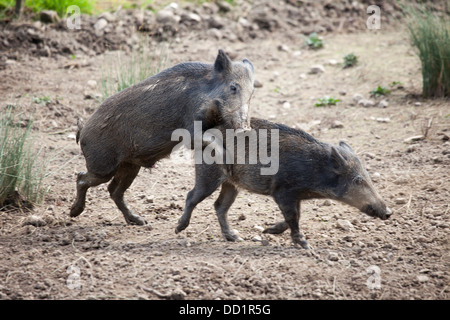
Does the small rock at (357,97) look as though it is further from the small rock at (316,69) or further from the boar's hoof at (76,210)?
the boar's hoof at (76,210)

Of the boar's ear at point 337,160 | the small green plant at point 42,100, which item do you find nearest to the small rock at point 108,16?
the small green plant at point 42,100

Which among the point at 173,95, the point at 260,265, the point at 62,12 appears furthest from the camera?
the point at 62,12

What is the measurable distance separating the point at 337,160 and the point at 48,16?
7266 mm

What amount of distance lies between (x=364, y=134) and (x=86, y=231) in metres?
4.23

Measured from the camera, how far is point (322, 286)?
15.0ft

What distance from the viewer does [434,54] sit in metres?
8.62

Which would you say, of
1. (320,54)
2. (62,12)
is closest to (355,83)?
(320,54)

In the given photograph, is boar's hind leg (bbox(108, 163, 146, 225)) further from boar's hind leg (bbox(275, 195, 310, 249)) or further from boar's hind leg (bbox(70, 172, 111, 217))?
boar's hind leg (bbox(275, 195, 310, 249))

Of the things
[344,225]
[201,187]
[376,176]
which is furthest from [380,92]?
[201,187]

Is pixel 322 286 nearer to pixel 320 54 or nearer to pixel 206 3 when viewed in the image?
pixel 320 54

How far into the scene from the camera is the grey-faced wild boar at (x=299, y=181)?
555 centimetres

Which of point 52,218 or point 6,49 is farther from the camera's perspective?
point 6,49

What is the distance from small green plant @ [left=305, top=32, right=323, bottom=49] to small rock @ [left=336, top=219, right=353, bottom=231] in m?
6.16

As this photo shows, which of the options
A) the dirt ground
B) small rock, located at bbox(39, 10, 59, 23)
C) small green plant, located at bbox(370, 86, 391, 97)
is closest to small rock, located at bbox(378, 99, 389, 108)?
the dirt ground
